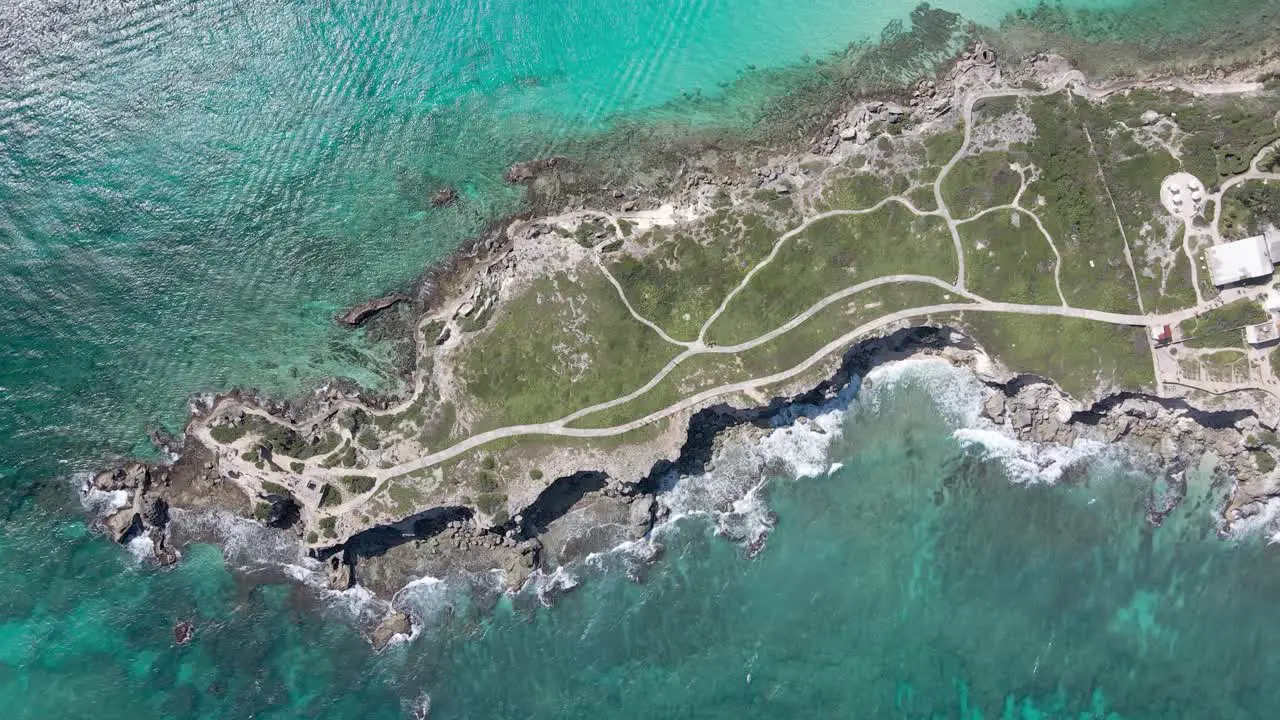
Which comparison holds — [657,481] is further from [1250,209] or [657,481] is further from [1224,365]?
[1250,209]

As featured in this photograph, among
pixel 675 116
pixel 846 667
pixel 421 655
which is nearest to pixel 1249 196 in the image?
pixel 675 116

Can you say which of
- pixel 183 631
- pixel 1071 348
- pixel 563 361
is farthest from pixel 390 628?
pixel 1071 348

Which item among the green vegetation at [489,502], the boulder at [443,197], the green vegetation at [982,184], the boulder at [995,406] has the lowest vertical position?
the green vegetation at [489,502]

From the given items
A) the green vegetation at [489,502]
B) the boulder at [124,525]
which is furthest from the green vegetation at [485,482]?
the boulder at [124,525]

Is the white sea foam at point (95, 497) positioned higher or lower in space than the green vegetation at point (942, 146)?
lower

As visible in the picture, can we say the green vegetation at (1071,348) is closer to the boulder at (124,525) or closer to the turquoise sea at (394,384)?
the turquoise sea at (394,384)


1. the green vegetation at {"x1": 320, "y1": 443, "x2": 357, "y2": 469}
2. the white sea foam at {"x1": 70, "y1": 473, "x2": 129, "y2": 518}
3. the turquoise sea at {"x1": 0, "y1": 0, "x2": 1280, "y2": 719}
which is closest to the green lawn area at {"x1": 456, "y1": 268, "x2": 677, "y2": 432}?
the green vegetation at {"x1": 320, "y1": 443, "x2": 357, "y2": 469}

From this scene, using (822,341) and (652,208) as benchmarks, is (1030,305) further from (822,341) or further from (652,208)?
(652,208)
